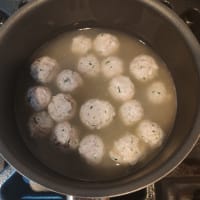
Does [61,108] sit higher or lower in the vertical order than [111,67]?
lower

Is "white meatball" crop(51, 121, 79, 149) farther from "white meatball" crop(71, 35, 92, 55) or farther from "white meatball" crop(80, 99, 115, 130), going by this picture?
"white meatball" crop(71, 35, 92, 55)

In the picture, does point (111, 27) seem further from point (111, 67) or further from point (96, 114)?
point (96, 114)

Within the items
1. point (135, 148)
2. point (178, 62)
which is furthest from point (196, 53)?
point (135, 148)

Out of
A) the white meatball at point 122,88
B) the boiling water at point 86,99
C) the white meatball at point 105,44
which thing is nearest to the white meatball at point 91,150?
the boiling water at point 86,99

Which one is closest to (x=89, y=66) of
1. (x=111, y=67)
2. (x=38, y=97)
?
(x=111, y=67)

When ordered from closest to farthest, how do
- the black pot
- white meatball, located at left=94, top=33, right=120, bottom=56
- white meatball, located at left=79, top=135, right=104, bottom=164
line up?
the black pot
white meatball, located at left=79, top=135, right=104, bottom=164
white meatball, located at left=94, top=33, right=120, bottom=56

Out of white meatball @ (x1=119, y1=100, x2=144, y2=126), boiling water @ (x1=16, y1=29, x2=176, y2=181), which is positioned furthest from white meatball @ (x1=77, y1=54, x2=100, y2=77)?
white meatball @ (x1=119, y1=100, x2=144, y2=126)
